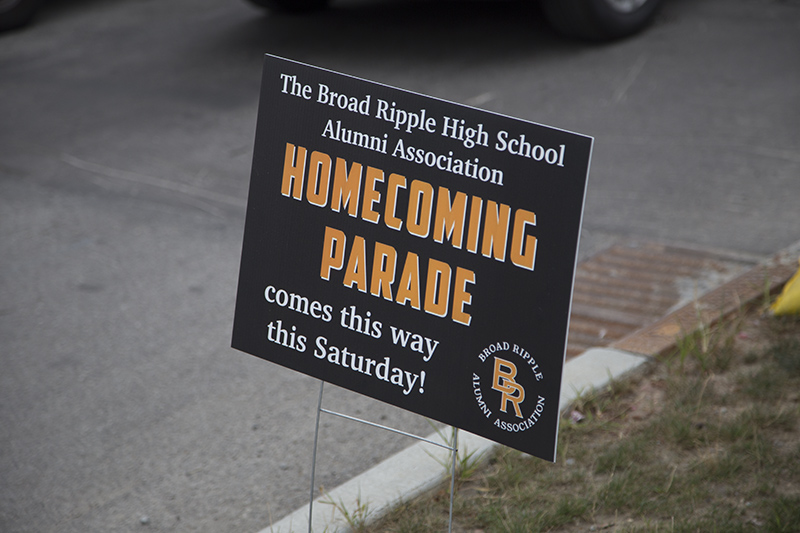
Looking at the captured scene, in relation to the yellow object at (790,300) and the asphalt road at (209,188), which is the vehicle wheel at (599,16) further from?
the yellow object at (790,300)

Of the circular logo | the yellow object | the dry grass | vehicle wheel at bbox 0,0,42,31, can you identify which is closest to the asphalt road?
vehicle wheel at bbox 0,0,42,31

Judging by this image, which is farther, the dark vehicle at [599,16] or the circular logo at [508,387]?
the dark vehicle at [599,16]

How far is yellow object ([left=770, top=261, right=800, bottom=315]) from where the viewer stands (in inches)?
146

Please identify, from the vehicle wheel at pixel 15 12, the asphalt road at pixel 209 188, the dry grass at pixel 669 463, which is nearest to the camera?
the dry grass at pixel 669 463

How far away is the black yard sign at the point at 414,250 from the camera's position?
217 centimetres

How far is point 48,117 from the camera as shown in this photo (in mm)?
6836

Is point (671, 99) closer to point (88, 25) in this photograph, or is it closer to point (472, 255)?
point (472, 255)

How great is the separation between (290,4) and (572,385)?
21.5 ft

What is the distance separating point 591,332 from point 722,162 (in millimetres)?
2158

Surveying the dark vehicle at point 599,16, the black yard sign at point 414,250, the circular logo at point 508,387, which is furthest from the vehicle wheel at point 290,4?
the circular logo at point 508,387

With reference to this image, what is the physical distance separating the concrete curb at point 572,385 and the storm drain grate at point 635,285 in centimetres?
18

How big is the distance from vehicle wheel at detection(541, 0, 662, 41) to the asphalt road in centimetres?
14

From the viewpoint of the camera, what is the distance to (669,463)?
2.98 metres

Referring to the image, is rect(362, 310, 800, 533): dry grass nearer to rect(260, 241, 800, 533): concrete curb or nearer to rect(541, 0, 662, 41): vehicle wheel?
rect(260, 241, 800, 533): concrete curb
